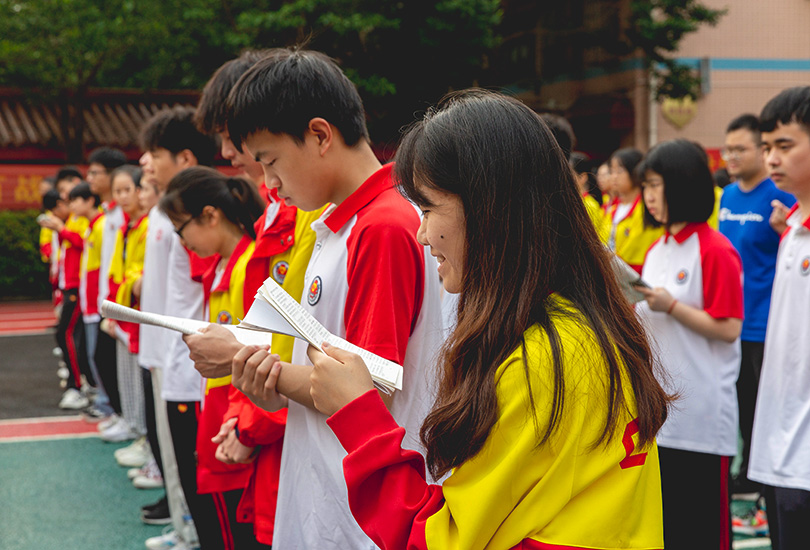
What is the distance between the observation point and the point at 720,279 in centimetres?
303

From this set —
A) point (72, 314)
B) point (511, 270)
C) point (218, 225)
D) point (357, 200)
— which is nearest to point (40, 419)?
point (72, 314)

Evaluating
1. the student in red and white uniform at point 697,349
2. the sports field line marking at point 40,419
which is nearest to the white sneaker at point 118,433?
the sports field line marking at point 40,419

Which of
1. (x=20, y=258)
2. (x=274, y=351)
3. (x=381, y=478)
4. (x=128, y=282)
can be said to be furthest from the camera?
(x=20, y=258)

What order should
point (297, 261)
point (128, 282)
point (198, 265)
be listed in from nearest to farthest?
point (297, 261) < point (198, 265) < point (128, 282)

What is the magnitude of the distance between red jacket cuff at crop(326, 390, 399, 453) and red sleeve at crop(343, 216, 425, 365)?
14.5 inches

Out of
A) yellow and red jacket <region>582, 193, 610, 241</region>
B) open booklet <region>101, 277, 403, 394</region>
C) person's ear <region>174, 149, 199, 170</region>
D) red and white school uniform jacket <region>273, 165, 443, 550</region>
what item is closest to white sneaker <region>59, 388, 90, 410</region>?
person's ear <region>174, 149, 199, 170</region>

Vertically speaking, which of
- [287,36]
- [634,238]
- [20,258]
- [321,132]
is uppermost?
[321,132]

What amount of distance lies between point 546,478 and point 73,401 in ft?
22.5

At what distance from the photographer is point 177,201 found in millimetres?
3047

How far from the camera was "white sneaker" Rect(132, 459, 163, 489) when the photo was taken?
16.5 feet

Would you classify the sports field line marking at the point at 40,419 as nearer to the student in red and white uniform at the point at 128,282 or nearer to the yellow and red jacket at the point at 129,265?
the student in red and white uniform at the point at 128,282

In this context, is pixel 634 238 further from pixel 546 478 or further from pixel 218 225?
pixel 546 478

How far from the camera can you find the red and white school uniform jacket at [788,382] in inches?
97.1

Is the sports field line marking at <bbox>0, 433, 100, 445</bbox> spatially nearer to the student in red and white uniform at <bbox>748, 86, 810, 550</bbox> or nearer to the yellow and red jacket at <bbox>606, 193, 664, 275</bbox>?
the yellow and red jacket at <bbox>606, 193, 664, 275</bbox>
